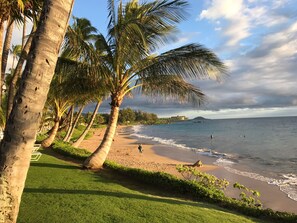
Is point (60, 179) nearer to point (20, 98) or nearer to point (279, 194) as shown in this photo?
point (20, 98)

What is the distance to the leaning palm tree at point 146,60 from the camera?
865 centimetres

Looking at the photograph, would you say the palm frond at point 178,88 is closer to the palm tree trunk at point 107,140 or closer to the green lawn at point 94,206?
the palm tree trunk at point 107,140

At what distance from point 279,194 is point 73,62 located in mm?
12031

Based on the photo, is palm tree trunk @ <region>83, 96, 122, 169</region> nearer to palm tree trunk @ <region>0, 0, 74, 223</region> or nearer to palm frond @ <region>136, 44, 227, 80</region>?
palm frond @ <region>136, 44, 227, 80</region>

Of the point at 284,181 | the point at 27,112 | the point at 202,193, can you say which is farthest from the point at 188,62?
the point at 284,181

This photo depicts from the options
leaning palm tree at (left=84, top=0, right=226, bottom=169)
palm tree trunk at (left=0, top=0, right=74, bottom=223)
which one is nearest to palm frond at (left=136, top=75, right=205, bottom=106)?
leaning palm tree at (left=84, top=0, right=226, bottom=169)

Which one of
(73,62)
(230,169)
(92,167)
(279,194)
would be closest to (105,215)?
(92,167)

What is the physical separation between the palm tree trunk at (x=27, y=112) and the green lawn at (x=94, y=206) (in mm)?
2606

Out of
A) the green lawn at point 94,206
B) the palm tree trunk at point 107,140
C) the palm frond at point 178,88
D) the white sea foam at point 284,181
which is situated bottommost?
the white sea foam at point 284,181

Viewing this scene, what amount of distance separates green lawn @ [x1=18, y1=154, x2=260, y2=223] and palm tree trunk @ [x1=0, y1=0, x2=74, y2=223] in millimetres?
2606

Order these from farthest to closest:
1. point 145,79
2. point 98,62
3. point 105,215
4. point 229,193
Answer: point 229,193, point 145,79, point 98,62, point 105,215

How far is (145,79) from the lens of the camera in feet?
32.8

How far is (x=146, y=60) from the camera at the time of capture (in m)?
9.55

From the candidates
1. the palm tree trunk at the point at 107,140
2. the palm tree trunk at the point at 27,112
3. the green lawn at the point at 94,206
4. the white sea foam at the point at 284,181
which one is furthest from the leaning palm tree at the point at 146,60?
the white sea foam at the point at 284,181
